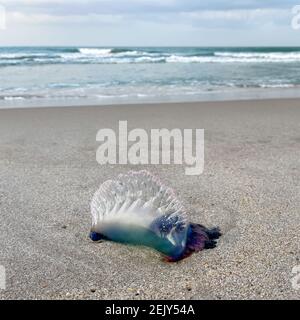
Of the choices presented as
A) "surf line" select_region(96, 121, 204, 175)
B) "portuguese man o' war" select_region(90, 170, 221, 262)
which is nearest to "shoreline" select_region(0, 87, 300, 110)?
"surf line" select_region(96, 121, 204, 175)

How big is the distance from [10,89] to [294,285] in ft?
32.4

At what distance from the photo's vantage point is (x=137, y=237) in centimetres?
252

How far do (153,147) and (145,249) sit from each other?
98.9 inches

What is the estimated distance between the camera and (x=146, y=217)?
2.44m

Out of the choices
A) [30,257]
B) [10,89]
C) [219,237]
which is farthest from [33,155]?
[10,89]

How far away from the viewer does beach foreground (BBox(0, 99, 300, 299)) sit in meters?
2.25

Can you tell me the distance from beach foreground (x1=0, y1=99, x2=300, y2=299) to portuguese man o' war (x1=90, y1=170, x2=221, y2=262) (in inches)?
2.8

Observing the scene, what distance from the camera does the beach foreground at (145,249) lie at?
2248 mm

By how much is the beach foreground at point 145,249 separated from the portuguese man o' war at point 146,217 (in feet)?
0.23

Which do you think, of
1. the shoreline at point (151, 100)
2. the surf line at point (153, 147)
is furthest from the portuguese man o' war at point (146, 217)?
the shoreline at point (151, 100)

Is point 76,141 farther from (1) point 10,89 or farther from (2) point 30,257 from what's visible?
(1) point 10,89
